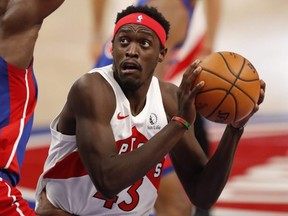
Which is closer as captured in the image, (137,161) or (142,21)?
(137,161)

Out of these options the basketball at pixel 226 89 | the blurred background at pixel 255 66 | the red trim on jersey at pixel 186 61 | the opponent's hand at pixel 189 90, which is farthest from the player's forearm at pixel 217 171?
the red trim on jersey at pixel 186 61

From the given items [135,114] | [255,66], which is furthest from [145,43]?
[255,66]

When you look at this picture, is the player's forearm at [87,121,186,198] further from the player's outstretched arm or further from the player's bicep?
the player's outstretched arm

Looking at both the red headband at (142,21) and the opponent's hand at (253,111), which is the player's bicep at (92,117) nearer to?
the red headband at (142,21)

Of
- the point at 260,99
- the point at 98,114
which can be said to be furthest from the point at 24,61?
the point at 260,99

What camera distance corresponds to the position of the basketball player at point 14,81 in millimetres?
2621

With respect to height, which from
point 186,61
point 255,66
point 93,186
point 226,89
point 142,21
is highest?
point 142,21

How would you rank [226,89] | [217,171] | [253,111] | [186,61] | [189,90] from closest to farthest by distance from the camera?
1. [189,90]
2. [226,89]
3. [253,111]
4. [217,171]
5. [186,61]

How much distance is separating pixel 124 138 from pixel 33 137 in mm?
3089

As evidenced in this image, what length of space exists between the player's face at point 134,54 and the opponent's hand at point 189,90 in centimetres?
25

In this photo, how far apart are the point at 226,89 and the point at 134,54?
1.18 ft

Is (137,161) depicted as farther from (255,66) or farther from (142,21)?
(255,66)

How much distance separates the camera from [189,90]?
263 centimetres

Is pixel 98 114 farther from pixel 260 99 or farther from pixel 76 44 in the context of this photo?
pixel 76 44
